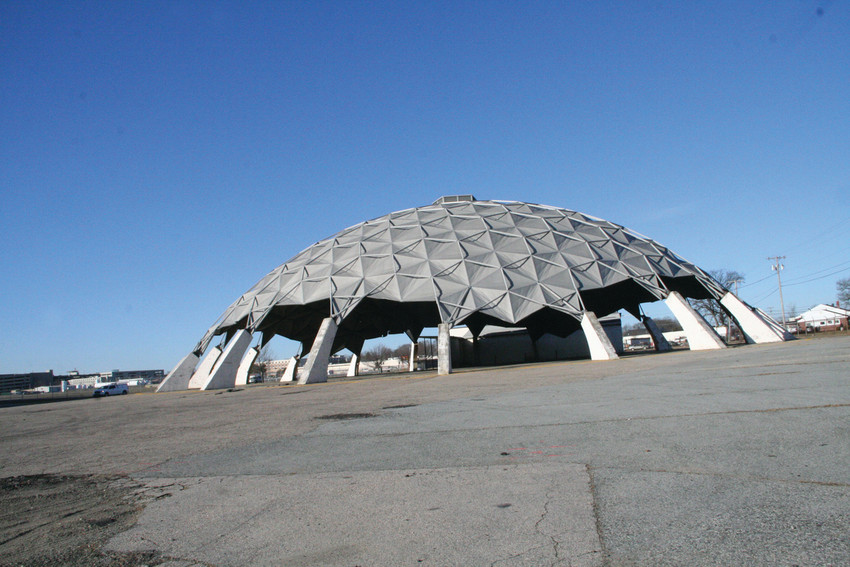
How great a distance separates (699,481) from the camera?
410cm

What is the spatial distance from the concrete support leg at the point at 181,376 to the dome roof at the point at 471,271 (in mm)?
1405

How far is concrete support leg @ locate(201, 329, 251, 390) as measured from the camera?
99.6 feet

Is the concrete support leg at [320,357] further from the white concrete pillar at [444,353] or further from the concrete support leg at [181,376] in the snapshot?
the concrete support leg at [181,376]

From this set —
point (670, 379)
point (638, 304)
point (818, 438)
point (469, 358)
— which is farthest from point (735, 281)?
point (818, 438)

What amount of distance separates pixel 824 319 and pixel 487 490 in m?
89.0

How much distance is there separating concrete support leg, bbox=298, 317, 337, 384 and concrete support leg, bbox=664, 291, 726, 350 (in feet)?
66.3

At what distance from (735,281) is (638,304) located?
3974 centimetres

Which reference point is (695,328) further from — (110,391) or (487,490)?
(110,391)

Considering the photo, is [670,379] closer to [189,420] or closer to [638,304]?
[189,420]

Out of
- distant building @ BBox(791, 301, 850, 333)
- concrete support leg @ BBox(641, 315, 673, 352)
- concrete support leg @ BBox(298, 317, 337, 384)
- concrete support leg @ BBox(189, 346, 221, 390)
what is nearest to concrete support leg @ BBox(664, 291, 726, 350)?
concrete support leg @ BBox(641, 315, 673, 352)

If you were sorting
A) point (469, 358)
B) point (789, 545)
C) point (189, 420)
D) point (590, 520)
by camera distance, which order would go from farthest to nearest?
1. point (469, 358)
2. point (189, 420)
3. point (590, 520)
4. point (789, 545)

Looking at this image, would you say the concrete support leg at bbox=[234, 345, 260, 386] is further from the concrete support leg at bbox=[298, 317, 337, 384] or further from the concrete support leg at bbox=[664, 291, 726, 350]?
the concrete support leg at bbox=[664, 291, 726, 350]

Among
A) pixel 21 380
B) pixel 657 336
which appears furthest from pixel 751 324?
pixel 21 380

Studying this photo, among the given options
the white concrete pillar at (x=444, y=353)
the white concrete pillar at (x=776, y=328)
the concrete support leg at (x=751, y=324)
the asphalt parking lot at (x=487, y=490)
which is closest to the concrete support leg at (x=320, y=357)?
the white concrete pillar at (x=444, y=353)
